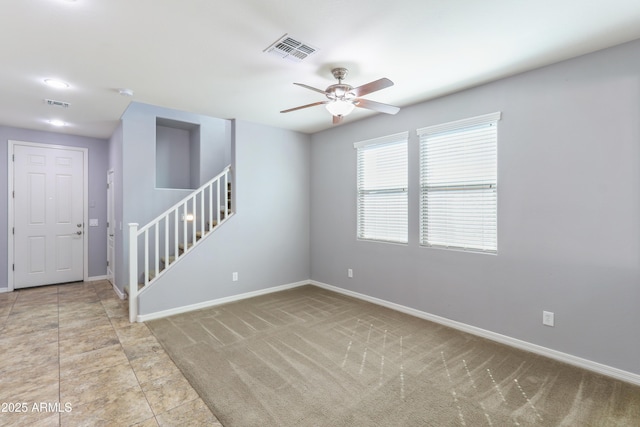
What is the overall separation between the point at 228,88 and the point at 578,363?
171 inches

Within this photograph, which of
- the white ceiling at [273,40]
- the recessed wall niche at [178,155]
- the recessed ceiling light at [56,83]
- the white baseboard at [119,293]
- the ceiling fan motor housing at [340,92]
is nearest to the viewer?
the white ceiling at [273,40]

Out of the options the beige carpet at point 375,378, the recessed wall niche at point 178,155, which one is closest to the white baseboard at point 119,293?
the beige carpet at point 375,378

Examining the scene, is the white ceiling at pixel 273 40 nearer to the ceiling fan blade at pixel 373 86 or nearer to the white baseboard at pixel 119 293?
the ceiling fan blade at pixel 373 86

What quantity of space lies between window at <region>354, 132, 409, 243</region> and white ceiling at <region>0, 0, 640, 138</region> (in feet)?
2.60

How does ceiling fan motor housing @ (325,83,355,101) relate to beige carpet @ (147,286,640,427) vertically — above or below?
above

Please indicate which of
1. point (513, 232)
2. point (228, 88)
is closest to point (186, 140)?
point (228, 88)

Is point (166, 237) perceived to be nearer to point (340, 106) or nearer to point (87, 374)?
point (87, 374)

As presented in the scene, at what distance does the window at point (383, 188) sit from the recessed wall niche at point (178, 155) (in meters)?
3.14

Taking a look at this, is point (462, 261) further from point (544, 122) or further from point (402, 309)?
point (544, 122)

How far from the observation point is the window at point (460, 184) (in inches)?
132

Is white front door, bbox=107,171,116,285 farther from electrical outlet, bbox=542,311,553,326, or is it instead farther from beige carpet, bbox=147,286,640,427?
electrical outlet, bbox=542,311,553,326

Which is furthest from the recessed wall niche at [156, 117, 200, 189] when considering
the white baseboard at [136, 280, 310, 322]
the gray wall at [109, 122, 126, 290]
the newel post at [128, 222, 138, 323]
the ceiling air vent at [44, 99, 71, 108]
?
the white baseboard at [136, 280, 310, 322]

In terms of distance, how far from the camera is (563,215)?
2.85 meters

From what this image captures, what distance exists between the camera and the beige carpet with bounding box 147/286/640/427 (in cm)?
213
